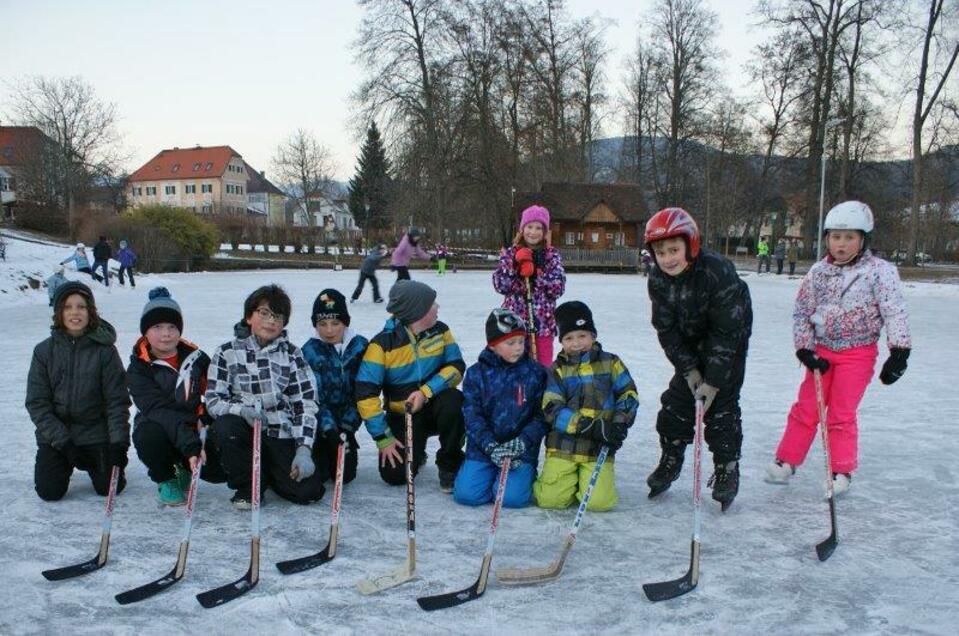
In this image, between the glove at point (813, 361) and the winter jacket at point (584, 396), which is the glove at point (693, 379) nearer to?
the winter jacket at point (584, 396)

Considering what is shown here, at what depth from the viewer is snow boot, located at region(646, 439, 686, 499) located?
12.2ft

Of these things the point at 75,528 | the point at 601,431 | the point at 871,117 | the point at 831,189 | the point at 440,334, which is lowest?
the point at 75,528

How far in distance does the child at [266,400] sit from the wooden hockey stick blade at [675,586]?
1.76 m

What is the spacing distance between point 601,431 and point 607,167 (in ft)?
143

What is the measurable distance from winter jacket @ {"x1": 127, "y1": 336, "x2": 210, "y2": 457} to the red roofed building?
78.8m

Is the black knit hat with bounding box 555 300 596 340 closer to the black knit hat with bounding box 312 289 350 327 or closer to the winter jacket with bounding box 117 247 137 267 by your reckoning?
the black knit hat with bounding box 312 289 350 327

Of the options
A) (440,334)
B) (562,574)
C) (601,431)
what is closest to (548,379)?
(601,431)

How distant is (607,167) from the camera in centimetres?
4516

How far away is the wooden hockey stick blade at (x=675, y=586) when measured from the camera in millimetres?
2643

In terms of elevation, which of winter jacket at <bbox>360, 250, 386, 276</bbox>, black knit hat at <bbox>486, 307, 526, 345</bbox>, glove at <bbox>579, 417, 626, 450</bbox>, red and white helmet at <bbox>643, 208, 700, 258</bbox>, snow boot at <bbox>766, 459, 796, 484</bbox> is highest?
red and white helmet at <bbox>643, 208, 700, 258</bbox>

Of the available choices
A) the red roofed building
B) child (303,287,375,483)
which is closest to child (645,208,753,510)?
child (303,287,375,483)

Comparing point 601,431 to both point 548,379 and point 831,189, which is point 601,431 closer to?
point 548,379

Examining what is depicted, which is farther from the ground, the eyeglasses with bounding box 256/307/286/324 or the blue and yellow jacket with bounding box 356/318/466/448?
the eyeglasses with bounding box 256/307/286/324

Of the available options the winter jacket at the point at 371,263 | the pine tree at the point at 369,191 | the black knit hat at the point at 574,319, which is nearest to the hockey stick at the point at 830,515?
the black knit hat at the point at 574,319
